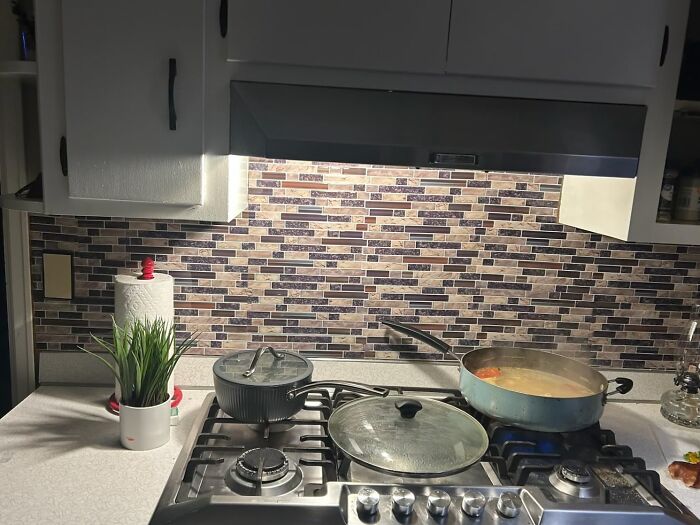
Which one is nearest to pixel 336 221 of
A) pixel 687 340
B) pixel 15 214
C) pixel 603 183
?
pixel 603 183

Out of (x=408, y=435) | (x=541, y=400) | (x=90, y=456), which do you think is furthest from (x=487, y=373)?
(x=90, y=456)

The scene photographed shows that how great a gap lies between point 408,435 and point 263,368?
376 mm

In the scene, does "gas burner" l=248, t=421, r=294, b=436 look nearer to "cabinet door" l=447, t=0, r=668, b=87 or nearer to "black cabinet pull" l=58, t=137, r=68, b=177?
"black cabinet pull" l=58, t=137, r=68, b=177

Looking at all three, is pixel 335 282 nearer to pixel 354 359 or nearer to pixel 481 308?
pixel 354 359

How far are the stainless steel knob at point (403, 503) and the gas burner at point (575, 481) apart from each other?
12.5 inches

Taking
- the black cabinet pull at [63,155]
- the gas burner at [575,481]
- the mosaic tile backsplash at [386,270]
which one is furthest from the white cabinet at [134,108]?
the gas burner at [575,481]

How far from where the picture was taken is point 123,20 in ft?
3.88

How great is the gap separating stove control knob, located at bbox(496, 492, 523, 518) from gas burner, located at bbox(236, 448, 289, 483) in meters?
0.42

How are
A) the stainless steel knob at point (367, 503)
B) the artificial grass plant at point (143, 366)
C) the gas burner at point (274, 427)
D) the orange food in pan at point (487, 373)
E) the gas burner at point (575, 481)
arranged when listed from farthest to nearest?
1. the orange food in pan at point (487, 373)
2. the gas burner at point (274, 427)
3. the artificial grass plant at point (143, 366)
4. the gas burner at point (575, 481)
5. the stainless steel knob at point (367, 503)

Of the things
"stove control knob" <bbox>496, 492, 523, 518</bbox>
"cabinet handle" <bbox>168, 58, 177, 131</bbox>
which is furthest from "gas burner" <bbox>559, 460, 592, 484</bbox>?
"cabinet handle" <bbox>168, 58, 177, 131</bbox>

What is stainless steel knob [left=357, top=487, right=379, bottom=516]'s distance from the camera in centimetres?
107

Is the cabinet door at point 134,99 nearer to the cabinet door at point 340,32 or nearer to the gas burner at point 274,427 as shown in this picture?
the cabinet door at point 340,32

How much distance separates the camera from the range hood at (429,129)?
1.19m

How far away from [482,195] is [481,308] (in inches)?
12.8
